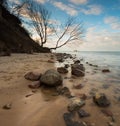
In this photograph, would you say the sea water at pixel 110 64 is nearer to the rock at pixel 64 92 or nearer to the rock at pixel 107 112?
the rock at pixel 64 92

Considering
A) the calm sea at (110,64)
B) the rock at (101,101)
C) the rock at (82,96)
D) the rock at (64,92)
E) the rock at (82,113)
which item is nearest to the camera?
the rock at (82,113)

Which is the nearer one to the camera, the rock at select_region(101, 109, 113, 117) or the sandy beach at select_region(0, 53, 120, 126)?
the sandy beach at select_region(0, 53, 120, 126)

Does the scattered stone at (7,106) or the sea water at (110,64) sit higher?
the scattered stone at (7,106)

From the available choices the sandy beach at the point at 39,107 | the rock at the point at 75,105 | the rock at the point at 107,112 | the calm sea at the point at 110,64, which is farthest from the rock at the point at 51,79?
the calm sea at the point at 110,64

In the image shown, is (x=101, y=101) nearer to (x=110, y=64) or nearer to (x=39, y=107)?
(x=39, y=107)

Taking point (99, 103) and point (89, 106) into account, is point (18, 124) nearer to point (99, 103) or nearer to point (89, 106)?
point (89, 106)

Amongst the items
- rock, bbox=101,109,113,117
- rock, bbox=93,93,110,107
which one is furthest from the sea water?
rock, bbox=101,109,113,117

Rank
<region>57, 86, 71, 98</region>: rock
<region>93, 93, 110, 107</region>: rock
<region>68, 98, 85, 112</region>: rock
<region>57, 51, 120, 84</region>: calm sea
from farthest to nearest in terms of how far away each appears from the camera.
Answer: <region>57, 51, 120, 84</region>: calm sea < <region>57, 86, 71, 98</region>: rock < <region>93, 93, 110, 107</region>: rock < <region>68, 98, 85, 112</region>: rock

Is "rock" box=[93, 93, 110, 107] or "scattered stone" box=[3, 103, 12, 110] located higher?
"rock" box=[93, 93, 110, 107]

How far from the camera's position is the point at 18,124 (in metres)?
1.86

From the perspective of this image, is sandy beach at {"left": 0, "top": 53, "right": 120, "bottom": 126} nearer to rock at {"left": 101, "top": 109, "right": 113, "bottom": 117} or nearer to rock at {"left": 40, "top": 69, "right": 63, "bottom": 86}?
rock at {"left": 101, "top": 109, "right": 113, "bottom": 117}

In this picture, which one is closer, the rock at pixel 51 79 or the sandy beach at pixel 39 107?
the sandy beach at pixel 39 107

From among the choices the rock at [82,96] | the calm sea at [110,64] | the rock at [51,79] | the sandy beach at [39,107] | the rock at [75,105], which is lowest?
the calm sea at [110,64]

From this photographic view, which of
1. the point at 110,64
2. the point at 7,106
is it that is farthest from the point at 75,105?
the point at 110,64
